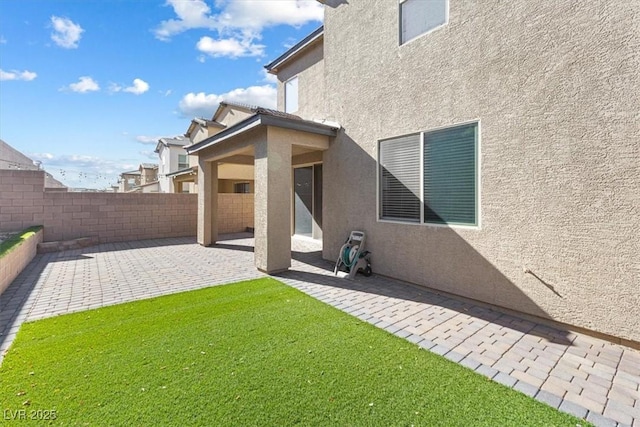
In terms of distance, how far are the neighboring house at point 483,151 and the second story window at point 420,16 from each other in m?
0.03

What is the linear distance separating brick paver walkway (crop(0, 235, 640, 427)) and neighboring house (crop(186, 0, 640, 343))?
18.0 inches

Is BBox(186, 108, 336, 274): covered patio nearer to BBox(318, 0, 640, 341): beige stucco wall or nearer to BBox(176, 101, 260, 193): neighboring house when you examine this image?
BBox(318, 0, 640, 341): beige stucco wall

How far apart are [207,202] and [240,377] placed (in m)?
9.22

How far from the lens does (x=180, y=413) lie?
8.35 ft

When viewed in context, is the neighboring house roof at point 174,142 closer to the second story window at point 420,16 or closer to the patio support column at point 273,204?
the patio support column at point 273,204

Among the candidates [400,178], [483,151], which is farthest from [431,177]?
[483,151]

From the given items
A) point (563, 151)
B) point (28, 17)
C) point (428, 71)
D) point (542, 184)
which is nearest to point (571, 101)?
point (563, 151)

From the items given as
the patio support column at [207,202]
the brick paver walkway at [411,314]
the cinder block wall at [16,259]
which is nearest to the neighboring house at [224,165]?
the patio support column at [207,202]

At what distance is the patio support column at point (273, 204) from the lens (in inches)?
Result: 278

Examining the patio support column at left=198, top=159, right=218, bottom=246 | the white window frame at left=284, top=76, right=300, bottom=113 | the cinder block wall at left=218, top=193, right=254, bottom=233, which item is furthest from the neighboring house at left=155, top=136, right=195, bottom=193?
the white window frame at left=284, top=76, right=300, bottom=113

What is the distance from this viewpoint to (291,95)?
11.1m

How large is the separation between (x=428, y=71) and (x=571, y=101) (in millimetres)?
Answer: 2573

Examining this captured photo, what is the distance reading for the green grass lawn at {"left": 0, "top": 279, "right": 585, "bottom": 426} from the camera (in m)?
2.55

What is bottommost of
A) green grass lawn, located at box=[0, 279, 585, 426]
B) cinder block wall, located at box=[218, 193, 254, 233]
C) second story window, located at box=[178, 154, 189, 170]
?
green grass lawn, located at box=[0, 279, 585, 426]
